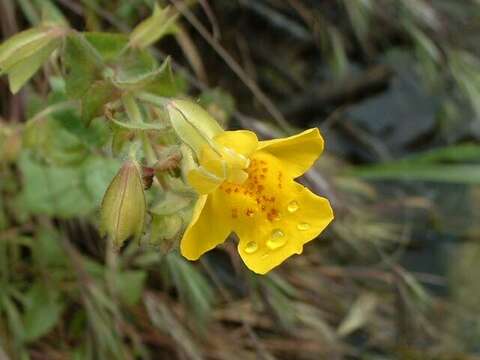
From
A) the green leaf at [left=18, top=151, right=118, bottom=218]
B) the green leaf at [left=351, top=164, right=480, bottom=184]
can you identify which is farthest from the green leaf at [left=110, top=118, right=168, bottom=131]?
the green leaf at [left=351, top=164, right=480, bottom=184]

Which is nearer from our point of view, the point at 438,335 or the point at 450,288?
the point at 438,335

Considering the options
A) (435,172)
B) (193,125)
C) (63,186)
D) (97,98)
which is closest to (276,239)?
(193,125)

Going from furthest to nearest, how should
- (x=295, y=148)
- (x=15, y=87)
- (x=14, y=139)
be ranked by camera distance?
(x=14, y=139) → (x=15, y=87) → (x=295, y=148)

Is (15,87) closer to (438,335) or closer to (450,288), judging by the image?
(438,335)

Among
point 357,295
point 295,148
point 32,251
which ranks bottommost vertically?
point 357,295

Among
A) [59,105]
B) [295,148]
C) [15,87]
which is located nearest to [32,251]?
[59,105]

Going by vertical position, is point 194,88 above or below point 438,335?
above

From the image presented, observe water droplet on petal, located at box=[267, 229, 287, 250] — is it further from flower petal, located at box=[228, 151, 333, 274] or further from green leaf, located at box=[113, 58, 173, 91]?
green leaf, located at box=[113, 58, 173, 91]
